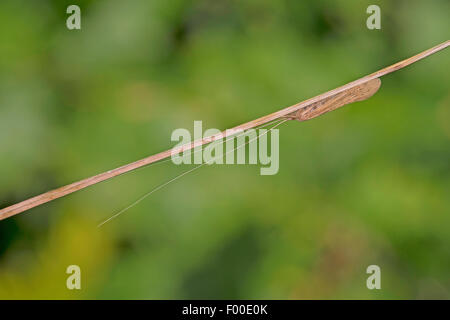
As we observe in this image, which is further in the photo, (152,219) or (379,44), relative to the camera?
(379,44)

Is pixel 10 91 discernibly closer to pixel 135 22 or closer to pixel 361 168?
pixel 135 22

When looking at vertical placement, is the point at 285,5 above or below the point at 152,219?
above

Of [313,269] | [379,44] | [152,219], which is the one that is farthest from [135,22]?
[313,269]

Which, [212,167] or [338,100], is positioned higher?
[338,100]

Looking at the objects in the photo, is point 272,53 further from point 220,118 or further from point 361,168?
point 361,168
